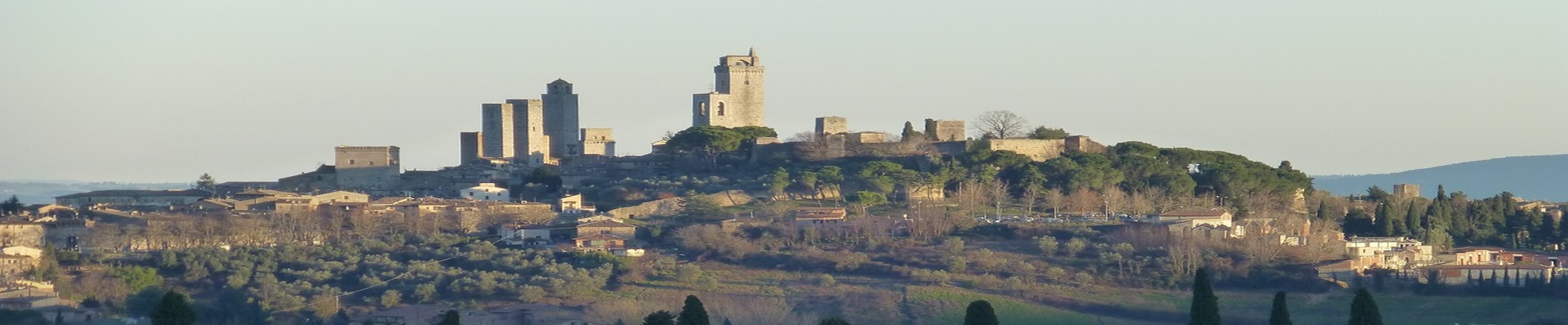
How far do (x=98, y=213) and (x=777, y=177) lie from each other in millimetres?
13152

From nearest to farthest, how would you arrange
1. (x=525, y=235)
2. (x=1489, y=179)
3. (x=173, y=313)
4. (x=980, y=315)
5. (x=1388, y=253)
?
(x=173, y=313)
(x=980, y=315)
(x=1388, y=253)
(x=525, y=235)
(x=1489, y=179)

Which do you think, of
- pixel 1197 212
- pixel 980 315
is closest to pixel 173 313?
pixel 980 315

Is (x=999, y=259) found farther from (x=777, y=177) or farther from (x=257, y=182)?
(x=257, y=182)

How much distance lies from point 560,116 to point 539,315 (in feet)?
61.1

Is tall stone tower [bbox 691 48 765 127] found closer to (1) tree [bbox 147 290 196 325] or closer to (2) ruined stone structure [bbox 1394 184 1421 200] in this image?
(2) ruined stone structure [bbox 1394 184 1421 200]

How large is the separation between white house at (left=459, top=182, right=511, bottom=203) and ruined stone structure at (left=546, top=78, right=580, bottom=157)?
15.9 feet

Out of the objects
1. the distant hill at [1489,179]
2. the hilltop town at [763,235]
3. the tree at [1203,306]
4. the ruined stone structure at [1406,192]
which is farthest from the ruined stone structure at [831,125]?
the distant hill at [1489,179]

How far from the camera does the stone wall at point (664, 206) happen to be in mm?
52594

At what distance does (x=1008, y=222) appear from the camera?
49781 millimetres

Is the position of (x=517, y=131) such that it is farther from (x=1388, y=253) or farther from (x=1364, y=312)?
(x=1364, y=312)

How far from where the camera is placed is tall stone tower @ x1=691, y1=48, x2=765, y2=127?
61344 mm

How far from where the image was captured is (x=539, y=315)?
43344 millimetres

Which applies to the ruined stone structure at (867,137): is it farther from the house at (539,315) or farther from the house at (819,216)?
the house at (539,315)

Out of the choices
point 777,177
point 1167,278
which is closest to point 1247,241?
point 1167,278
